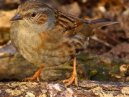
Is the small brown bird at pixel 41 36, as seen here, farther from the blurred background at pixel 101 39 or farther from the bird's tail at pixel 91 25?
the blurred background at pixel 101 39

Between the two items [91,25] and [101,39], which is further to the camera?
[101,39]

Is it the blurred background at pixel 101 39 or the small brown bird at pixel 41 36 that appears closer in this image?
the small brown bird at pixel 41 36

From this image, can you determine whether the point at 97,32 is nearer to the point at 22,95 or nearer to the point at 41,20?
the point at 41,20

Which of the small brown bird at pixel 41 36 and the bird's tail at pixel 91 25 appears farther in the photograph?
the bird's tail at pixel 91 25

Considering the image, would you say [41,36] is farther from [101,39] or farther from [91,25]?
[101,39]

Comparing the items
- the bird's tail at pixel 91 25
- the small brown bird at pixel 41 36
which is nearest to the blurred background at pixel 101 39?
the bird's tail at pixel 91 25

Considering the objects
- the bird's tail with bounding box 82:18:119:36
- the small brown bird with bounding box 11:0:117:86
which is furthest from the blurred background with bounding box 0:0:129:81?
the small brown bird with bounding box 11:0:117:86

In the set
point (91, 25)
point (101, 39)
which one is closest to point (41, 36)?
point (91, 25)
